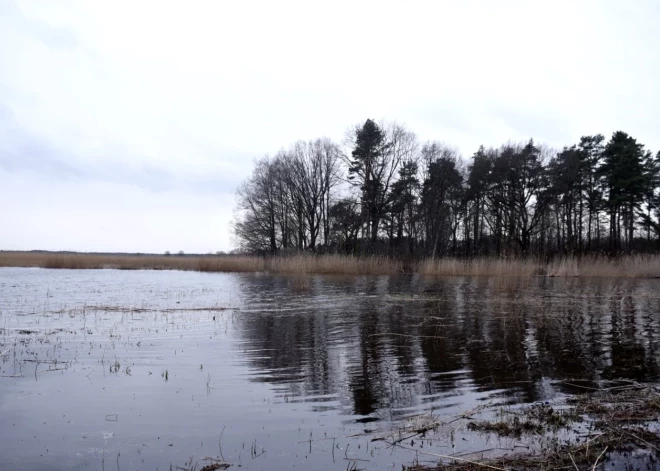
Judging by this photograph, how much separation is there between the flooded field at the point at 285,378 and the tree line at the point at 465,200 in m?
29.6

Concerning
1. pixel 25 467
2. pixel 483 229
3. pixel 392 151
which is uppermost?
pixel 392 151

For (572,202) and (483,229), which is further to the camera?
(483,229)

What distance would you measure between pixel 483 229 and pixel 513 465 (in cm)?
4905

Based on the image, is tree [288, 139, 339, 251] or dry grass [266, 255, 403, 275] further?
tree [288, 139, 339, 251]

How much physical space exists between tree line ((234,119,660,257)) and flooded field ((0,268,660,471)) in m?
29.6

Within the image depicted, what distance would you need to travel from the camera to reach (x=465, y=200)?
46.5m

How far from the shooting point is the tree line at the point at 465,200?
1641 inches

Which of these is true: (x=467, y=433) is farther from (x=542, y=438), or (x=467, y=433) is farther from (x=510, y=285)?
(x=510, y=285)

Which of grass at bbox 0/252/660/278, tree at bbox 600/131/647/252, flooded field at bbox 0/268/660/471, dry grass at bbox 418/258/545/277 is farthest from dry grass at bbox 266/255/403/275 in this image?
tree at bbox 600/131/647/252

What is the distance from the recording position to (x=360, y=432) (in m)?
4.39

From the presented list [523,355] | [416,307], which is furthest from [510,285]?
[523,355]

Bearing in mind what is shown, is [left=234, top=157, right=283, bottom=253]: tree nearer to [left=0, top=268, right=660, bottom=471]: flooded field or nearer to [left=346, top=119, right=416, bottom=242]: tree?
[left=346, top=119, right=416, bottom=242]: tree

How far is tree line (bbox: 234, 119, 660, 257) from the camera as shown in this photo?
137ft

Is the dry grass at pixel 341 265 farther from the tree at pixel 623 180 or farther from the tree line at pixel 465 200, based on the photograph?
the tree at pixel 623 180
